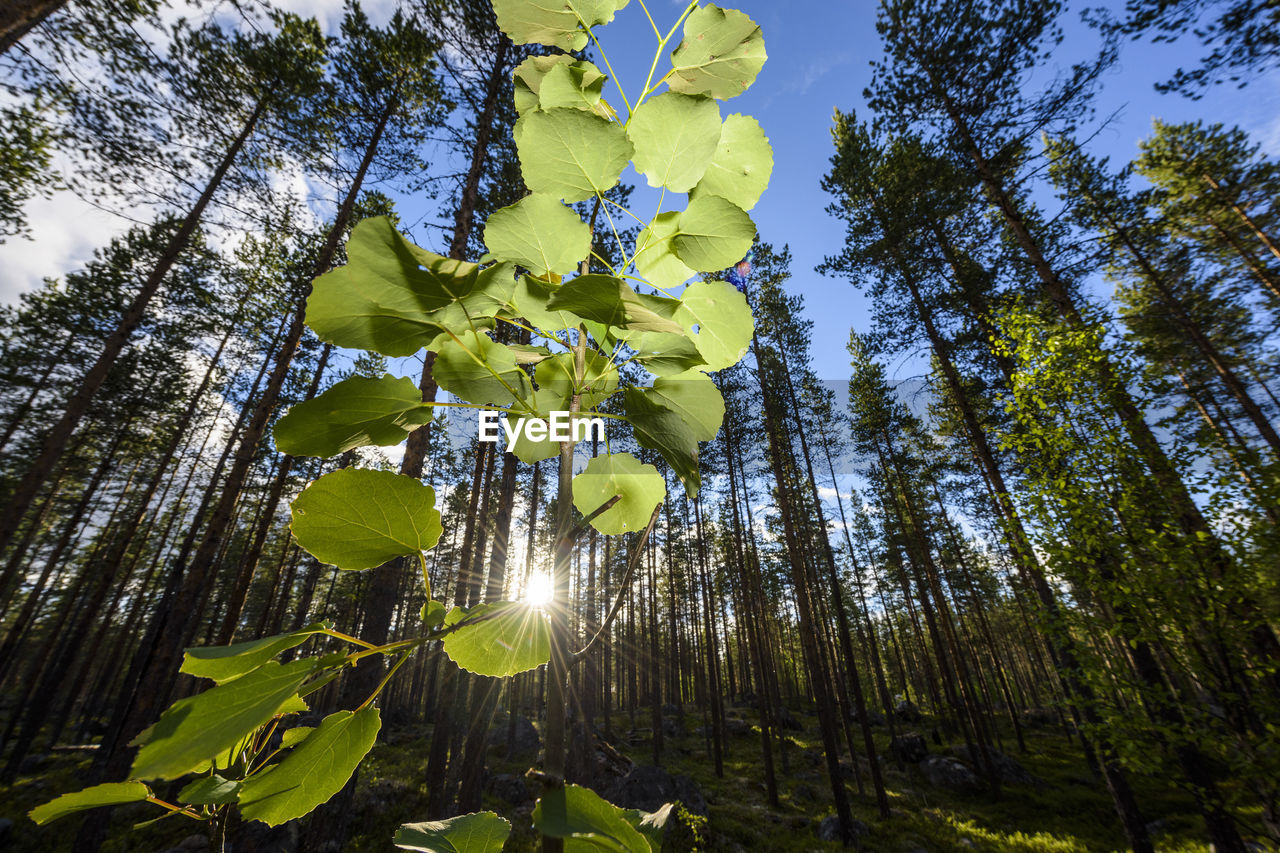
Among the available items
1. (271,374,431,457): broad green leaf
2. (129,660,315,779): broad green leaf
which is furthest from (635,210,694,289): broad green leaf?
(129,660,315,779): broad green leaf

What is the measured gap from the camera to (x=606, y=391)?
2.24 feet

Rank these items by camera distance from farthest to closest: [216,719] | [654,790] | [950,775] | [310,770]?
[950,775] → [654,790] → [310,770] → [216,719]

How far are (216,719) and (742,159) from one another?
793 millimetres

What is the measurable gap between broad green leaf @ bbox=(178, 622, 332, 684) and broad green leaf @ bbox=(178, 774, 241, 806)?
118 mm

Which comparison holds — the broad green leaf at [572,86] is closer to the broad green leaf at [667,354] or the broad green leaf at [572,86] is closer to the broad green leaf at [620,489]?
the broad green leaf at [667,354]

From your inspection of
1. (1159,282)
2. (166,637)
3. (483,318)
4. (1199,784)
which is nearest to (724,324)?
(483,318)

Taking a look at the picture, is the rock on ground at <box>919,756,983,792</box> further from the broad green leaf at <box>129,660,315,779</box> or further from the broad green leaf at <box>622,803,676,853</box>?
the broad green leaf at <box>129,660,315,779</box>

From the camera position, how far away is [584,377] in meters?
0.64

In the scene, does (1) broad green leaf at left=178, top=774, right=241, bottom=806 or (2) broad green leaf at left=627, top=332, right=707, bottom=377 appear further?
(2) broad green leaf at left=627, top=332, right=707, bottom=377

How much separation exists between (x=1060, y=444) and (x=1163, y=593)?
2.00m

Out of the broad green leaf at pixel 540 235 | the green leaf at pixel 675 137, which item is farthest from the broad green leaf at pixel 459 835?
the green leaf at pixel 675 137

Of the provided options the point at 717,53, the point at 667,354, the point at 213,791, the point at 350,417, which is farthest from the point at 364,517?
the point at 717,53

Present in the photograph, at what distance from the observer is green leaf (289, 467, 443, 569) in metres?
0.46

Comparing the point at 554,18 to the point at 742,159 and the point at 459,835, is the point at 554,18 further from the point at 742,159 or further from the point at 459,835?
the point at 459,835
